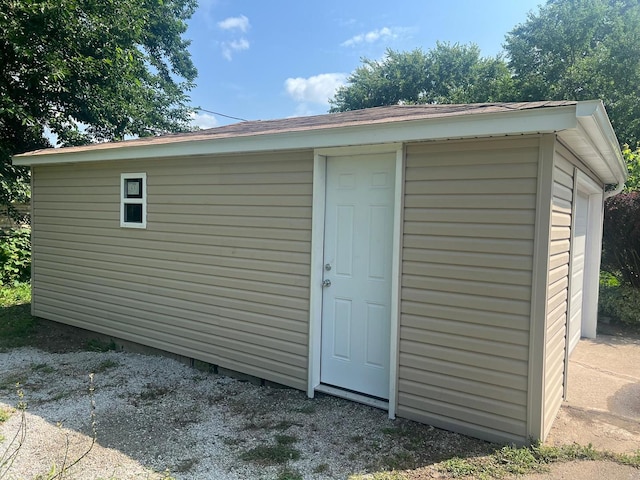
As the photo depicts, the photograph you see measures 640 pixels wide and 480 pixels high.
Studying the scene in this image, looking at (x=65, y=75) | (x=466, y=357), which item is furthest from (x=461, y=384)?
(x=65, y=75)

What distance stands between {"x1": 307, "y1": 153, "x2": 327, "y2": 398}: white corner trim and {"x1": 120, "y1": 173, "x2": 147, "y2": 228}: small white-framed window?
2.46 metres

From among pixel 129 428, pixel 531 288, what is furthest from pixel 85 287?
pixel 531 288

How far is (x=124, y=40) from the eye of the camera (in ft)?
35.4

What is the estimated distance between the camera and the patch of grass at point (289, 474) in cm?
271

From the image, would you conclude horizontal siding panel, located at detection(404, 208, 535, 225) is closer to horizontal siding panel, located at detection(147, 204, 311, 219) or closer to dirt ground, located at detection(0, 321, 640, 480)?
horizontal siding panel, located at detection(147, 204, 311, 219)

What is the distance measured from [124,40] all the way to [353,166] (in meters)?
9.69

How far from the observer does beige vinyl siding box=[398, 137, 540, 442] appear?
A: 297cm

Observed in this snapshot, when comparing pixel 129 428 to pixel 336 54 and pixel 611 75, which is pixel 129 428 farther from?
pixel 336 54

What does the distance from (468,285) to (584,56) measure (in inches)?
723

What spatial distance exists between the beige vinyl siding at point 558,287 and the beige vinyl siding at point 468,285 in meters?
0.22

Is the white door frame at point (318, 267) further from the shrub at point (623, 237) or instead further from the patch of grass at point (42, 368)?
the shrub at point (623, 237)

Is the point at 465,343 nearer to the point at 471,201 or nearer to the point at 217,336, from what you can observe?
the point at 471,201

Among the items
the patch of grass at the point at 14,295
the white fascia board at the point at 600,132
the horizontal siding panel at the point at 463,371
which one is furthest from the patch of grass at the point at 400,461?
the patch of grass at the point at 14,295

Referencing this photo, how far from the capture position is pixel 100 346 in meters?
5.65
